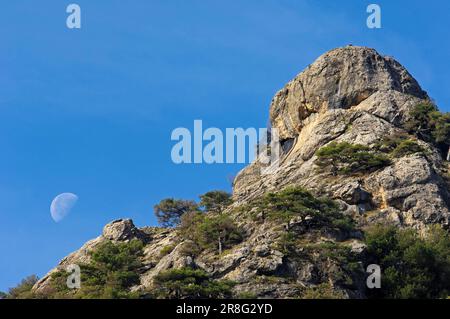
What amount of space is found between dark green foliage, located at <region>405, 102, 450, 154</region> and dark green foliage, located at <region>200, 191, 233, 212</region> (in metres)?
25.6

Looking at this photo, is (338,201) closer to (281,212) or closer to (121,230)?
(281,212)

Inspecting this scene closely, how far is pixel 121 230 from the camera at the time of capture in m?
96.6

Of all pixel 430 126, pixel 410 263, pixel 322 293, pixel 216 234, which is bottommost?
pixel 322 293

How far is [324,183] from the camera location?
92188 millimetres

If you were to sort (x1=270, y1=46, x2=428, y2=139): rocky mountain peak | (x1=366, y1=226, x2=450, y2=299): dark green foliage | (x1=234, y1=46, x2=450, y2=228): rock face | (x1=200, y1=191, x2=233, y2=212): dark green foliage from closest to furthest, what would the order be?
(x1=366, y1=226, x2=450, y2=299): dark green foliage, (x1=234, y1=46, x2=450, y2=228): rock face, (x1=200, y1=191, x2=233, y2=212): dark green foliage, (x1=270, y1=46, x2=428, y2=139): rocky mountain peak

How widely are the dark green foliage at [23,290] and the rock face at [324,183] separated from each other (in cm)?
196

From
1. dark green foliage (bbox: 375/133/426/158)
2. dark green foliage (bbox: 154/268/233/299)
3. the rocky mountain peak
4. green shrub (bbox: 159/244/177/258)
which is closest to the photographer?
dark green foliage (bbox: 154/268/233/299)

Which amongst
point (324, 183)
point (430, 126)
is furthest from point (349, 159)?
point (430, 126)

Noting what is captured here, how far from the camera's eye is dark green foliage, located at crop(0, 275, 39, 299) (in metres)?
85.7

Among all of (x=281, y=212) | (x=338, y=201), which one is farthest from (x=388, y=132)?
(x=281, y=212)

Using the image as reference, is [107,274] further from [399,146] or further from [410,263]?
[399,146]

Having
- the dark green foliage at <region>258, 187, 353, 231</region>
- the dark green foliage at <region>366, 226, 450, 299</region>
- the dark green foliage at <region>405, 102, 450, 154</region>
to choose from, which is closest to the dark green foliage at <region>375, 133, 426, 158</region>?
the dark green foliage at <region>405, 102, 450, 154</region>

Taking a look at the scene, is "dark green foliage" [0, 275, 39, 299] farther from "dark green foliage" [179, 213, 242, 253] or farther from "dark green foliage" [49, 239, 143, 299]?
"dark green foliage" [179, 213, 242, 253]

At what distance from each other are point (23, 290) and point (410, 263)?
143 feet
